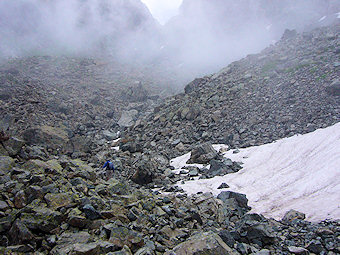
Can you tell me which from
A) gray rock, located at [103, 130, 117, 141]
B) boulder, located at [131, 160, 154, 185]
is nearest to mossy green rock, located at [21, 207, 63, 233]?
boulder, located at [131, 160, 154, 185]

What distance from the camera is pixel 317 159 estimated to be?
12523 mm

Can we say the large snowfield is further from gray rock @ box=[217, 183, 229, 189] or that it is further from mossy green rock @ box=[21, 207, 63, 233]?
mossy green rock @ box=[21, 207, 63, 233]

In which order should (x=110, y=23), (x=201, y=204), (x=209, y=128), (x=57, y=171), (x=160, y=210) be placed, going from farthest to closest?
(x=110, y=23) < (x=209, y=128) < (x=201, y=204) < (x=57, y=171) < (x=160, y=210)

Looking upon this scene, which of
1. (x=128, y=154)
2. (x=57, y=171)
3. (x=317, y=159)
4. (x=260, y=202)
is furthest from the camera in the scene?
(x=128, y=154)

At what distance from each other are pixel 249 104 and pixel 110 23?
2682 inches

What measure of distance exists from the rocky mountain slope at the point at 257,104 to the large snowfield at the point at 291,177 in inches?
84.1

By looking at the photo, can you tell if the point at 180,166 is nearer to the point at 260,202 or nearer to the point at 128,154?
the point at 128,154

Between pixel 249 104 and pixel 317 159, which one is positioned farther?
pixel 249 104

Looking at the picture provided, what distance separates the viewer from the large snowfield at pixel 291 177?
9273 millimetres

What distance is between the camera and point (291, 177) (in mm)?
11977

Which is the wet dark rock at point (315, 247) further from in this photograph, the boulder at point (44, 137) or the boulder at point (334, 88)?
the boulder at point (44, 137)

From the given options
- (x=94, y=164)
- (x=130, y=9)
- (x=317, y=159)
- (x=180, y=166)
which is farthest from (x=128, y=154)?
(x=130, y=9)

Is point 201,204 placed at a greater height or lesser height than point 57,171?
lesser

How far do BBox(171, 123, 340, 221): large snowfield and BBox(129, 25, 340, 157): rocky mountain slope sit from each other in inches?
84.1
